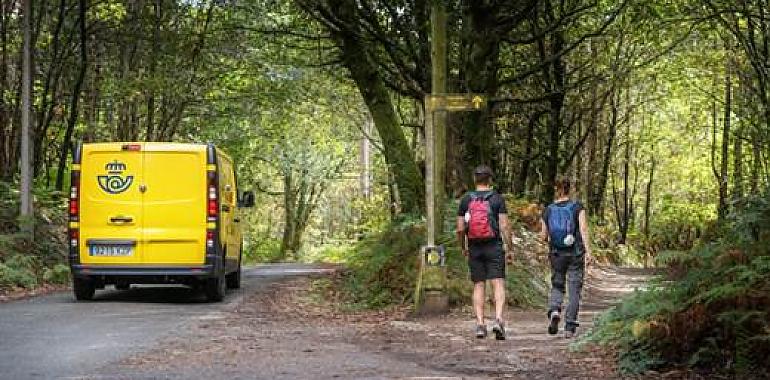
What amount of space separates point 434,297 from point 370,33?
7.07 metres

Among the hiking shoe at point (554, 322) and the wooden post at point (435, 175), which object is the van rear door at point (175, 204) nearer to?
the wooden post at point (435, 175)

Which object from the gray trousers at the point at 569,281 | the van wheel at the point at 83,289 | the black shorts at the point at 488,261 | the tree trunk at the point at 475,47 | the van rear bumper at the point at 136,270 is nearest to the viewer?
the black shorts at the point at 488,261

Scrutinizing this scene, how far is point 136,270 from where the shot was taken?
1466 cm

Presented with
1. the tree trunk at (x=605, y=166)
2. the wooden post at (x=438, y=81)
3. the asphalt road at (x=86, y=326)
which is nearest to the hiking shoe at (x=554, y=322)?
the wooden post at (x=438, y=81)

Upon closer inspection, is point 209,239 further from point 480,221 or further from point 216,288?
point 480,221

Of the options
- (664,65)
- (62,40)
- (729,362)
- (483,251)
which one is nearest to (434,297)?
(483,251)

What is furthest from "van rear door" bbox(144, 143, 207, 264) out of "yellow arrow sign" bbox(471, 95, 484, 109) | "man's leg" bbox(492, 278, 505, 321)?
"man's leg" bbox(492, 278, 505, 321)

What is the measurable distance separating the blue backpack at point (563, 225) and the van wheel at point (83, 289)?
8.02 m

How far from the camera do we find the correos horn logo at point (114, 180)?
48.4 ft

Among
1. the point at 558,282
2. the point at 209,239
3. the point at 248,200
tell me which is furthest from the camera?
the point at 248,200

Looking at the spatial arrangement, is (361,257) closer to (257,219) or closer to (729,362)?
(729,362)

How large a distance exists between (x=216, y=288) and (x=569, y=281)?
6803 millimetres

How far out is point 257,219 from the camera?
6369 cm

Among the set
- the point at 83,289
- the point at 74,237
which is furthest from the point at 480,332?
the point at 83,289
